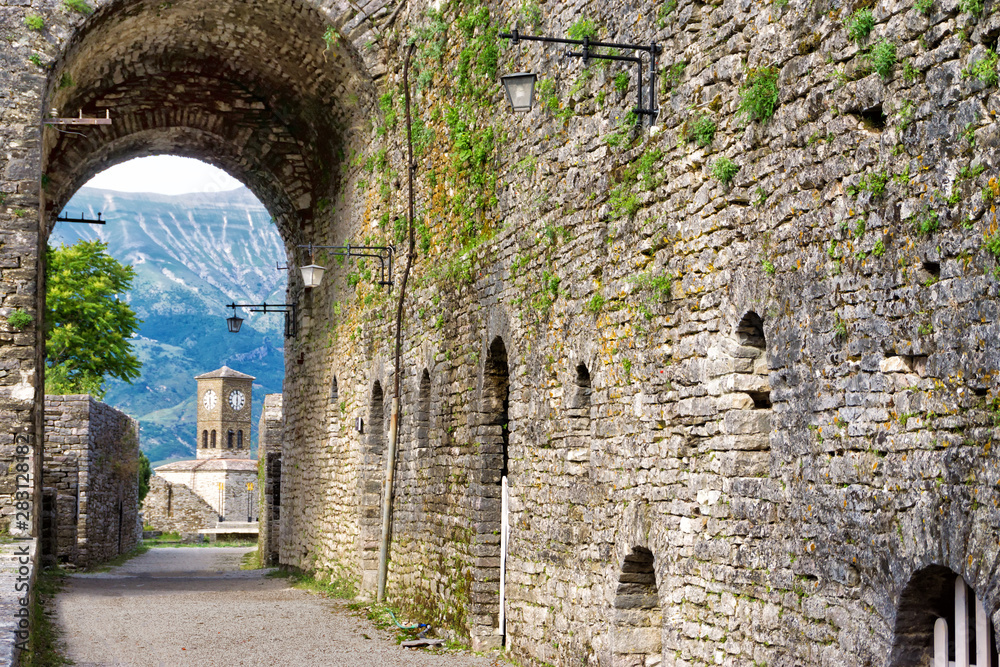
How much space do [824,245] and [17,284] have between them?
34.4 feet

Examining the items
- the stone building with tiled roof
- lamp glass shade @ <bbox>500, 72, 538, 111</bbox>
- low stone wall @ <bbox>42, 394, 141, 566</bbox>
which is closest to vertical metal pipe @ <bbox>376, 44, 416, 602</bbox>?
lamp glass shade @ <bbox>500, 72, 538, 111</bbox>

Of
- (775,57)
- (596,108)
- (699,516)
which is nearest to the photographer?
(775,57)

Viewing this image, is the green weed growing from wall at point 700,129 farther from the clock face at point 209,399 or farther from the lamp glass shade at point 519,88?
the clock face at point 209,399

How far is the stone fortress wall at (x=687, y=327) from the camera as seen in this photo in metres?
4.77

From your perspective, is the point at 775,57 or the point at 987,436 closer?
the point at 987,436

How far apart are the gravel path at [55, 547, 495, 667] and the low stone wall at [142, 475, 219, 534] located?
39.8 meters

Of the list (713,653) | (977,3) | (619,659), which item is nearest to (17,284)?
(619,659)

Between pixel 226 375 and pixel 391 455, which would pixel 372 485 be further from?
pixel 226 375

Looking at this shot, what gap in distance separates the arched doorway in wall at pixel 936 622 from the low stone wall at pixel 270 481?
17533mm

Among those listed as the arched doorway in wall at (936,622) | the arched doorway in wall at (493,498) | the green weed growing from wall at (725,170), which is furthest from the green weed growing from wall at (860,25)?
the arched doorway in wall at (493,498)

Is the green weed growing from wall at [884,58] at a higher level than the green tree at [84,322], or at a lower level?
lower

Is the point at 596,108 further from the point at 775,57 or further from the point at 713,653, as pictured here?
the point at 713,653

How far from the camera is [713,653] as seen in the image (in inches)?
246

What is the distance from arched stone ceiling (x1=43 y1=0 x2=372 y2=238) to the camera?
14.8 meters
